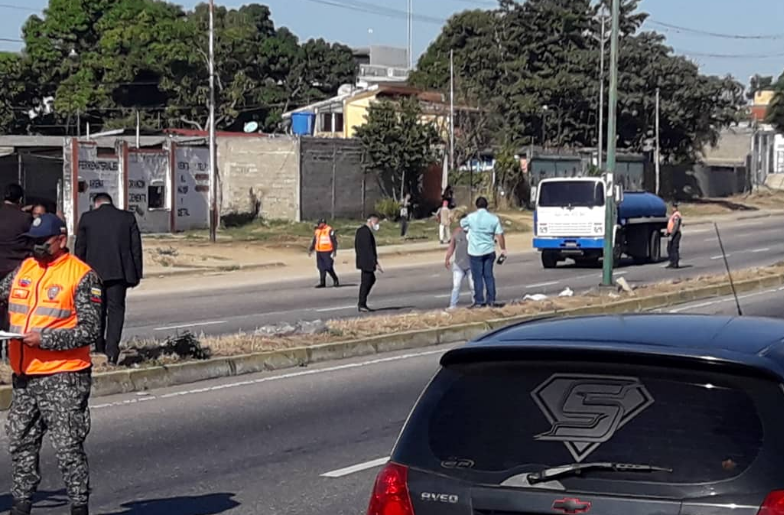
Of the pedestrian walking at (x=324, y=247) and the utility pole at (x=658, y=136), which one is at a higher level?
the utility pole at (x=658, y=136)

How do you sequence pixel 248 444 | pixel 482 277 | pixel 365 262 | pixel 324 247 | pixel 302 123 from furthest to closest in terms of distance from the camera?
pixel 302 123, pixel 324 247, pixel 365 262, pixel 482 277, pixel 248 444

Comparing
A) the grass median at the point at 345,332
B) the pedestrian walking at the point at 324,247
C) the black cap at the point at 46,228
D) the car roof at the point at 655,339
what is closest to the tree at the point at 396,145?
the pedestrian walking at the point at 324,247

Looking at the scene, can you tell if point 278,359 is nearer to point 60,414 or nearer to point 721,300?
point 60,414

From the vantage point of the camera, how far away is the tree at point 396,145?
49.8 metres

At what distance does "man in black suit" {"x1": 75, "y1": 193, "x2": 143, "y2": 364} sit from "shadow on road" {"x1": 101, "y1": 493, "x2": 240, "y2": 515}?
14.4 feet

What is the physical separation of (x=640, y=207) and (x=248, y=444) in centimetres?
2704

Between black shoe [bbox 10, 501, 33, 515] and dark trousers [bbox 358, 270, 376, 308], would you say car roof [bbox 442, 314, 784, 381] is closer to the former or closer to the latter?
black shoe [bbox 10, 501, 33, 515]

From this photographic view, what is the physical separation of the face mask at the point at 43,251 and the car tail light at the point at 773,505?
4.69 metres

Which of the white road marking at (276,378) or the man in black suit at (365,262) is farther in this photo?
the man in black suit at (365,262)

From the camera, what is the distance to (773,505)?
3.62 m

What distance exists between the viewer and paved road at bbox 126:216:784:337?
69.4 feet

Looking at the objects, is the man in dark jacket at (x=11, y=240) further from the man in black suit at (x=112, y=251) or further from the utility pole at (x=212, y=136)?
the utility pole at (x=212, y=136)

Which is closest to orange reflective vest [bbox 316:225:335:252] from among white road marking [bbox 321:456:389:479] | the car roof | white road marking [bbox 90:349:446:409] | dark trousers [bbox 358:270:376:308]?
dark trousers [bbox 358:270:376:308]

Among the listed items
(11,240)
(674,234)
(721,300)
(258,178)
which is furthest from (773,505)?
(258,178)
